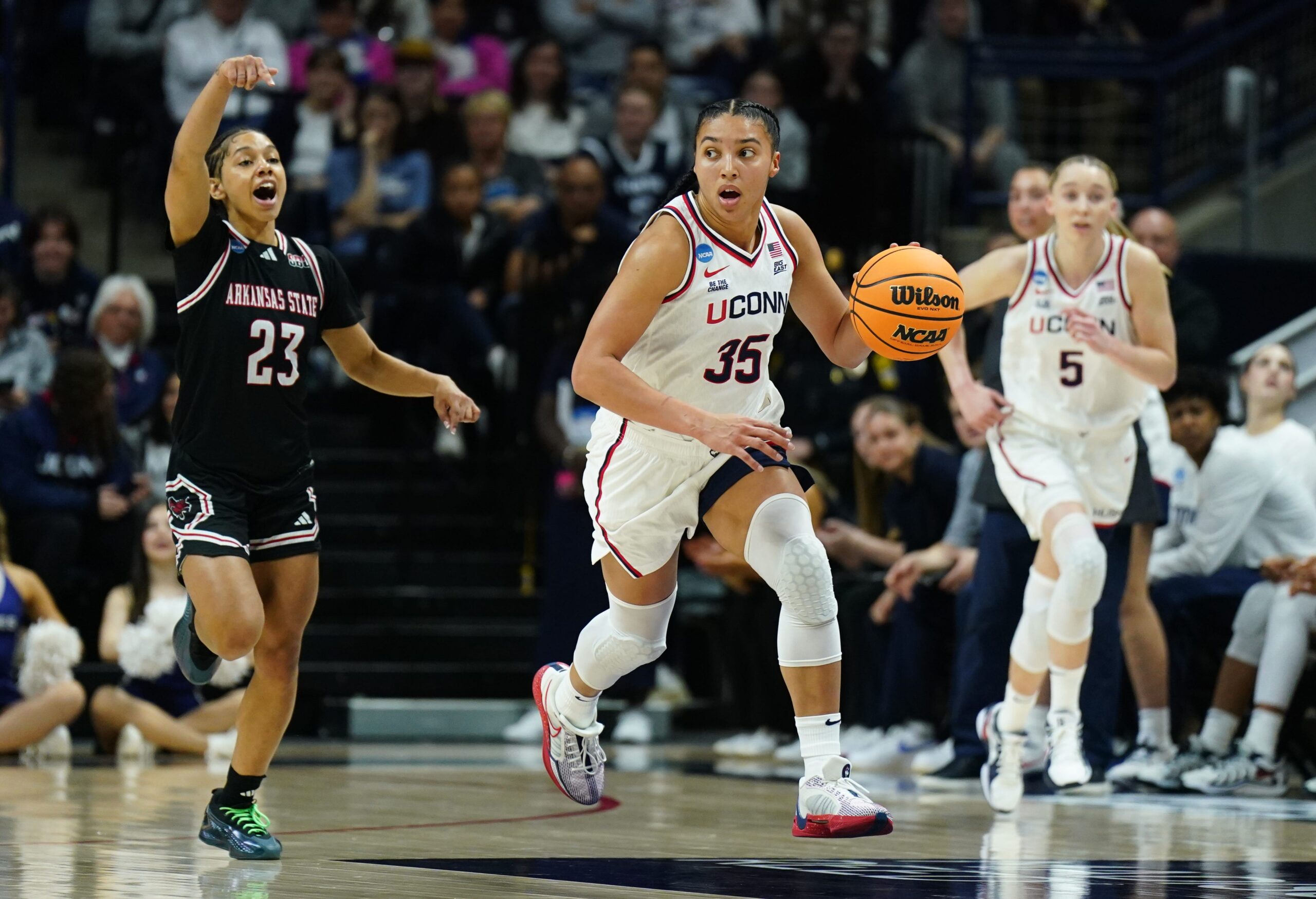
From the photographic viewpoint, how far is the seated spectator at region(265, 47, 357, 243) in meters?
12.5

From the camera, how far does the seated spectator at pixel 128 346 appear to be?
11.1 meters

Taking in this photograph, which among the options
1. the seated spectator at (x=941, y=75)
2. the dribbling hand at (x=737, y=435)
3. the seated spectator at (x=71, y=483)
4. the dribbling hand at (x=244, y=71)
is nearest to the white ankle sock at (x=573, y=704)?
the dribbling hand at (x=737, y=435)

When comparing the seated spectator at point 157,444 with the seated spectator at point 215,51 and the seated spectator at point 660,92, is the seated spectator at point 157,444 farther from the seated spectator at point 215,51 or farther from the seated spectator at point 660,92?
the seated spectator at point 660,92

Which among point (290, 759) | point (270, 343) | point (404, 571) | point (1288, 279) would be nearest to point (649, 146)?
point (404, 571)

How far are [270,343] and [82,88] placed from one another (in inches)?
366

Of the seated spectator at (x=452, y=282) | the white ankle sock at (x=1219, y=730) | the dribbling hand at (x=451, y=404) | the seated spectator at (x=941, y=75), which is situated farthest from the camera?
the seated spectator at (x=941, y=75)

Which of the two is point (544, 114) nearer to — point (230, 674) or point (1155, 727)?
point (230, 674)

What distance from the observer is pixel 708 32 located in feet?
47.3

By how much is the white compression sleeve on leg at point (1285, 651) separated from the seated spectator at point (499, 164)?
5735 mm

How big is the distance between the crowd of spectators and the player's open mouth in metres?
4.21

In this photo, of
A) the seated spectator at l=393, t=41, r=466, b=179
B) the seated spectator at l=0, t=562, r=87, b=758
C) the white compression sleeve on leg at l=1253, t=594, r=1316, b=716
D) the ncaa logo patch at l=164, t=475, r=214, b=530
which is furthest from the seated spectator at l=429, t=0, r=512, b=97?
the ncaa logo patch at l=164, t=475, r=214, b=530

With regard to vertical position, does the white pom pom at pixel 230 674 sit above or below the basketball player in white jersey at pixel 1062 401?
below

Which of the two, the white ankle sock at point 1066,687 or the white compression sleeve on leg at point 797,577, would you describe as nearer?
the white compression sleeve on leg at point 797,577

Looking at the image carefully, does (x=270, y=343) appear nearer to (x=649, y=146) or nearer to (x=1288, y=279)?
(x=649, y=146)
